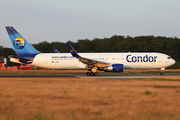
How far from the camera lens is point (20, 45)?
3312cm

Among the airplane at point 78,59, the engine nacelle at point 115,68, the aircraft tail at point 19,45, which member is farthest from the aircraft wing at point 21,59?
the engine nacelle at point 115,68

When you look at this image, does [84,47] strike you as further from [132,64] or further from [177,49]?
[132,64]

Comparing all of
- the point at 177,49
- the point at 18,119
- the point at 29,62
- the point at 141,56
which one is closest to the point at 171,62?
the point at 141,56

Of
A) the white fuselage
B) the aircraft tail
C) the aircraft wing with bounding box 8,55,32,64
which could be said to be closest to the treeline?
the white fuselage

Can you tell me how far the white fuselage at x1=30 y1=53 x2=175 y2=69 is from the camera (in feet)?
105

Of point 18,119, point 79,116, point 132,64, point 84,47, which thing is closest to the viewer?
point 18,119

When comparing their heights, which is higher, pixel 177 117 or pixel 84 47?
pixel 84 47

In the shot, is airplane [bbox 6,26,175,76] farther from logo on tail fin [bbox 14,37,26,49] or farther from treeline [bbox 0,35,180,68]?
treeline [bbox 0,35,180,68]

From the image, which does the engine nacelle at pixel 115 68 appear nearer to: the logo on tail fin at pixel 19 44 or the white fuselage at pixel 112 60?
the white fuselage at pixel 112 60

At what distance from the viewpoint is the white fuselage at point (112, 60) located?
105ft

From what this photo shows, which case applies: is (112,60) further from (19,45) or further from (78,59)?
(19,45)

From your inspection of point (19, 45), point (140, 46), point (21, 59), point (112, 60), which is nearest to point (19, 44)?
point (19, 45)

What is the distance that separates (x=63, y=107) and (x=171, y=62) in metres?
27.4

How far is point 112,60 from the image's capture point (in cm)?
3244
